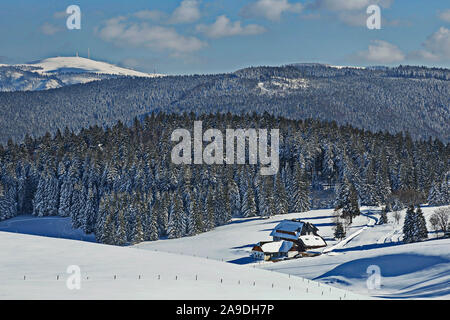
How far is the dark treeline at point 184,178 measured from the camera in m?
96.3

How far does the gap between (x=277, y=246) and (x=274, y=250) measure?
97 cm

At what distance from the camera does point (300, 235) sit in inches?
3022

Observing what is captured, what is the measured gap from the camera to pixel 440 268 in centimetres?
5050

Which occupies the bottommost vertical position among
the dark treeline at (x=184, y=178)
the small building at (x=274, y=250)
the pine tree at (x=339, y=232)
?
the small building at (x=274, y=250)

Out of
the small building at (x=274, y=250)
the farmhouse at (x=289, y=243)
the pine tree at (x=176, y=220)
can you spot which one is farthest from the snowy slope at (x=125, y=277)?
the pine tree at (x=176, y=220)

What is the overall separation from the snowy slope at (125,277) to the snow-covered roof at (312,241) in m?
29.0

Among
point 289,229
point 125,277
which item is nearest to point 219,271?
point 125,277

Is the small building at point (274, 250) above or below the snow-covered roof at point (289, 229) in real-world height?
below

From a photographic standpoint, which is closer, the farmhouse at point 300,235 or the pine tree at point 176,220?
the farmhouse at point 300,235

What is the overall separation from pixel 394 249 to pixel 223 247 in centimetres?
2858

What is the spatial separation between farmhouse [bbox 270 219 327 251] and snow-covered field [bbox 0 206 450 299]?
2.07m

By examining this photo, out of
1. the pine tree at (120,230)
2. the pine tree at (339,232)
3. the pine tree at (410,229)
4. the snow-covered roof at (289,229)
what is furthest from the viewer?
the pine tree at (120,230)

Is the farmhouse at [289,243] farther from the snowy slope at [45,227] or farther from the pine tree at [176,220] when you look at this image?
the snowy slope at [45,227]
